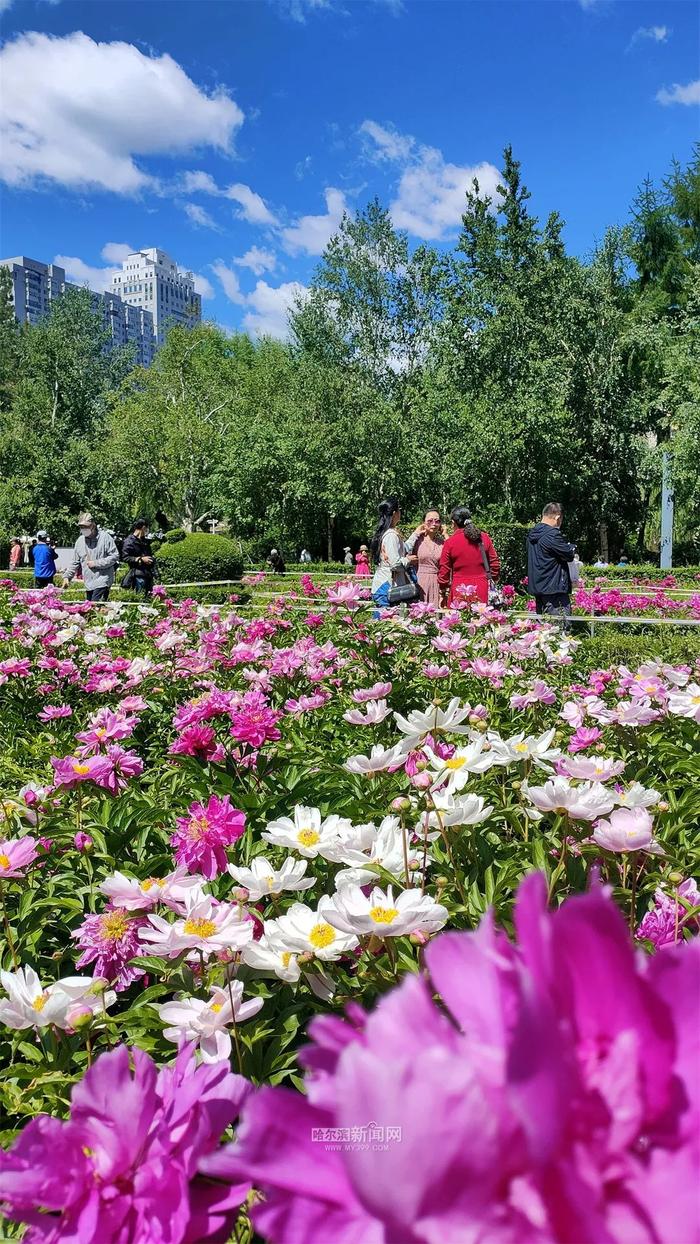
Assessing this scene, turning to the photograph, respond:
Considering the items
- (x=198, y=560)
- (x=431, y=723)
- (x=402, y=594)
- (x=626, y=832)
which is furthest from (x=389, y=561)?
(x=198, y=560)

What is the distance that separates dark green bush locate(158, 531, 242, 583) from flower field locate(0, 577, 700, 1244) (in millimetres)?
13628

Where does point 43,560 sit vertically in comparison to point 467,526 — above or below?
below

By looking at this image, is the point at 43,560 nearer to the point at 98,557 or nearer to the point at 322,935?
the point at 98,557

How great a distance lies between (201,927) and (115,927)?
0.24 meters

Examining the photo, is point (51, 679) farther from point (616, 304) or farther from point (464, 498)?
point (616, 304)

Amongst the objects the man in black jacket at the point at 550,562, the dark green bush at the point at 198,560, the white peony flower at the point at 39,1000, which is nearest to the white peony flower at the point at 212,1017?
the white peony flower at the point at 39,1000

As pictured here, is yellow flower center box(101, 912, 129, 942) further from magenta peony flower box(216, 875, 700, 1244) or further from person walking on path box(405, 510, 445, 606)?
person walking on path box(405, 510, 445, 606)

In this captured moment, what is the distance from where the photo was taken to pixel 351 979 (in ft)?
4.19

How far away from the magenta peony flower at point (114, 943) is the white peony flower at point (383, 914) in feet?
1.14

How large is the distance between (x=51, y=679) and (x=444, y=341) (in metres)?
22.4

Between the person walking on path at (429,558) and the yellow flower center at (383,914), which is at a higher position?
the person walking on path at (429,558)

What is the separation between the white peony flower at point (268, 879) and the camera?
1246 mm

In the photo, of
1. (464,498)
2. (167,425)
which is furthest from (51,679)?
(167,425)

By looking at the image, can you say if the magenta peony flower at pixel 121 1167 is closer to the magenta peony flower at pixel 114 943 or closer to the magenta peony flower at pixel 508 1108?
the magenta peony flower at pixel 508 1108
